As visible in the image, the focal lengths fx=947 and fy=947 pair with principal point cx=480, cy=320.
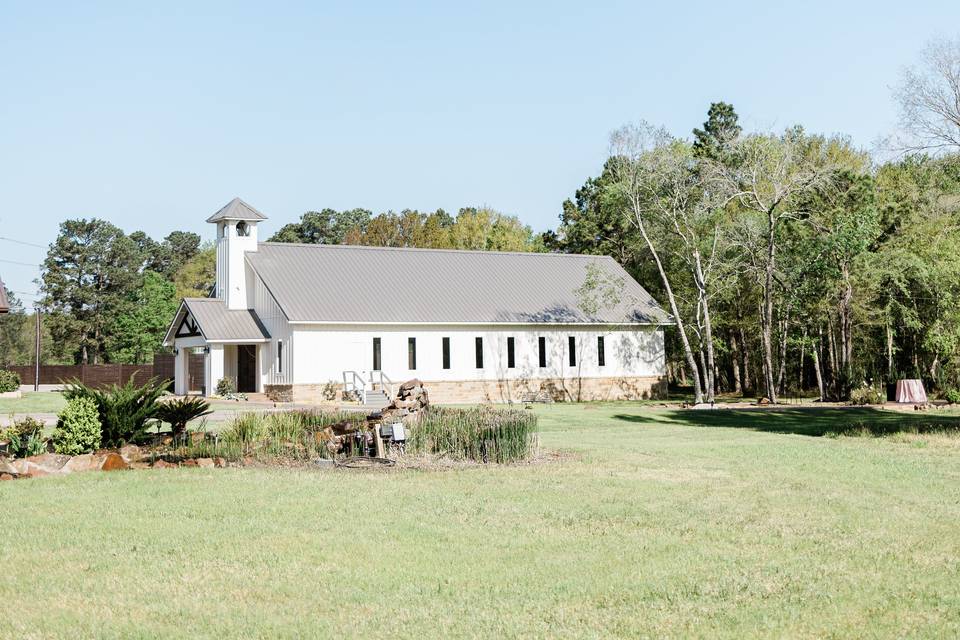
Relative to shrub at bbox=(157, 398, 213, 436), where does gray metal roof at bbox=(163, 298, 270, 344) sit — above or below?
above

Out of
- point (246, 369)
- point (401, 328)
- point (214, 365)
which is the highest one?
point (401, 328)

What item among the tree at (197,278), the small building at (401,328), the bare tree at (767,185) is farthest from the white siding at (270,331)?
the tree at (197,278)

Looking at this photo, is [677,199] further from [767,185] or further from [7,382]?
[7,382]

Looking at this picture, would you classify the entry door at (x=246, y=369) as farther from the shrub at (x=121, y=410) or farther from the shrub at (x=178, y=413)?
the shrub at (x=121, y=410)

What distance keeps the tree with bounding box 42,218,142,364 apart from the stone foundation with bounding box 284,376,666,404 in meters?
40.5

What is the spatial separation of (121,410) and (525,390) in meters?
26.4

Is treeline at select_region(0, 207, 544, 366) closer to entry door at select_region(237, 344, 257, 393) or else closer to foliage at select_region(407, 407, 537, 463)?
entry door at select_region(237, 344, 257, 393)

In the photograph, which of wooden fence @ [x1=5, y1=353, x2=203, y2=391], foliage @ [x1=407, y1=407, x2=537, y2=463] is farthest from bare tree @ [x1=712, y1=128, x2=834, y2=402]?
wooden fence @ [x1=5, y1=353, x2=203, y2=391]

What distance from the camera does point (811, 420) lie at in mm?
26000

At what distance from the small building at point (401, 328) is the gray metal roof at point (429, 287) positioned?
0.23 ft

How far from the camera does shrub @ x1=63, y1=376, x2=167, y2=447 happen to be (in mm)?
14312

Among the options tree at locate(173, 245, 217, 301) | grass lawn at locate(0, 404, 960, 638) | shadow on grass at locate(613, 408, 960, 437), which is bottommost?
grass lawn at locate(0, 404, 960, 638)

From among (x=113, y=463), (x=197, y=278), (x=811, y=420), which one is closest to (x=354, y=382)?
(x=811, y=420)

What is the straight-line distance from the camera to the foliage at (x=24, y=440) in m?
13.8
